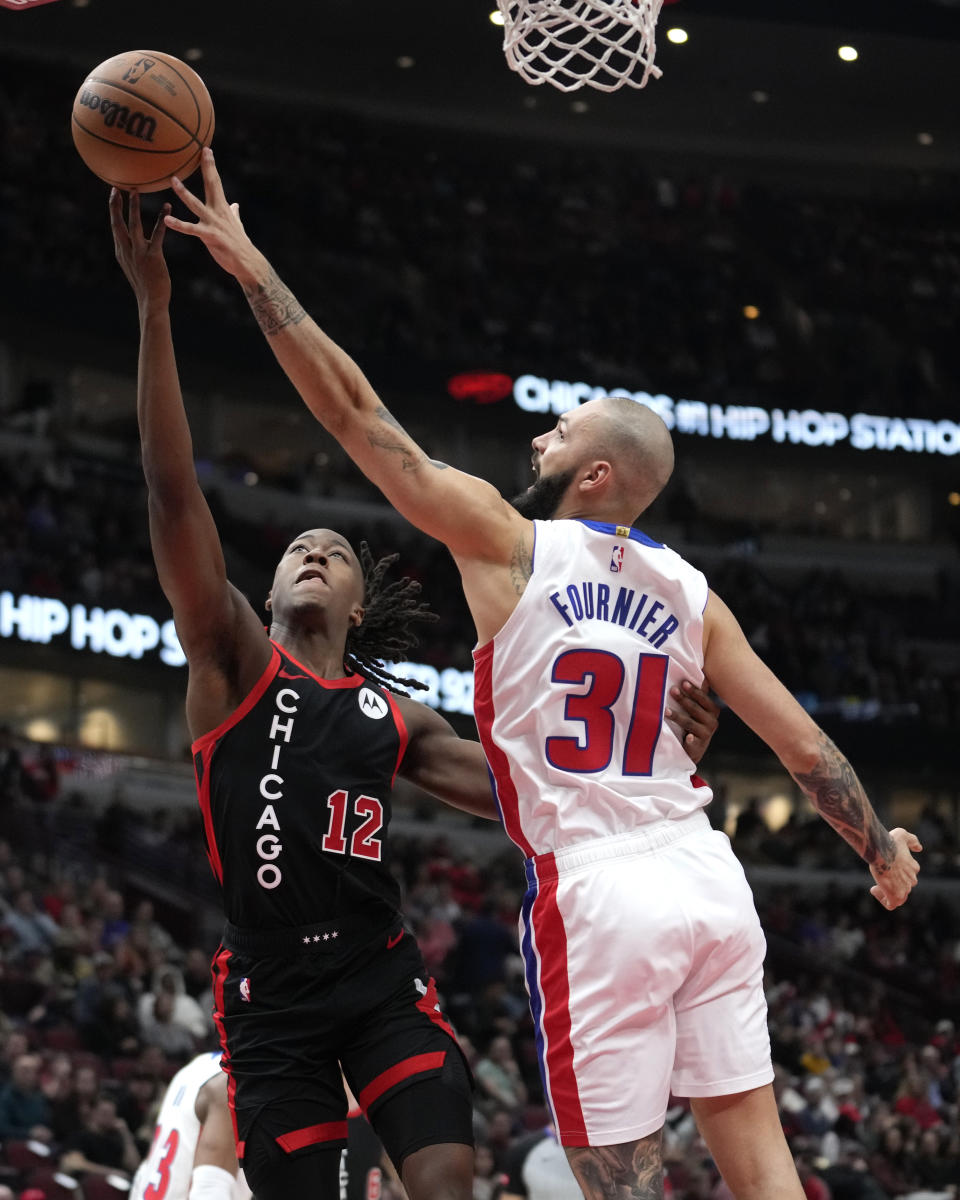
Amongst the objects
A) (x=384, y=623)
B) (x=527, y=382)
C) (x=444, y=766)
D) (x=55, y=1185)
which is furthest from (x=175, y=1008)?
(x=527, y=382)

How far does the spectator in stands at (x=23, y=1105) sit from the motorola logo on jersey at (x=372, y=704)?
6587 millimetres

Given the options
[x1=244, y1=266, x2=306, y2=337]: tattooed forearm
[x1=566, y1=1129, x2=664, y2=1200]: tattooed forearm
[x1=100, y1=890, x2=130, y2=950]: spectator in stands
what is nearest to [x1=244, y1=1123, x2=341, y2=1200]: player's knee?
[x1=566, y1=1129, x2=664, y2=1200]: tattooed forearm

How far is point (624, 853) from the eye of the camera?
351cm

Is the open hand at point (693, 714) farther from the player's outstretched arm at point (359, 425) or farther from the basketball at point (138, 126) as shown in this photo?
the basketball at point (138, 126)

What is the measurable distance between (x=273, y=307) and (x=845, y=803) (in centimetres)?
179

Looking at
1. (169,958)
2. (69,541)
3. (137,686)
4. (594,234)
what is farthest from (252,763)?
(594,234)

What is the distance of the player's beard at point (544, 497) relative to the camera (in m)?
3.86

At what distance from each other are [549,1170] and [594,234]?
71.2ft

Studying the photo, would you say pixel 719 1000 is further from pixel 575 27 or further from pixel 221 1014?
pixel 575 27

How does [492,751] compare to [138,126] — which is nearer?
[492,751]

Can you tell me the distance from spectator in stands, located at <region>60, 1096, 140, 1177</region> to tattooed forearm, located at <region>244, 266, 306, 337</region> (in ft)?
23.5

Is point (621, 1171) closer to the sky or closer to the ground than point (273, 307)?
closer to the ground

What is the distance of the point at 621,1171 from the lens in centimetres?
335

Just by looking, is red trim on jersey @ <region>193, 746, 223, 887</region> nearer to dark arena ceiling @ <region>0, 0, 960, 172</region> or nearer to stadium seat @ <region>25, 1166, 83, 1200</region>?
stadium seat @ <region>25, 1166, 83, 1200</region>
